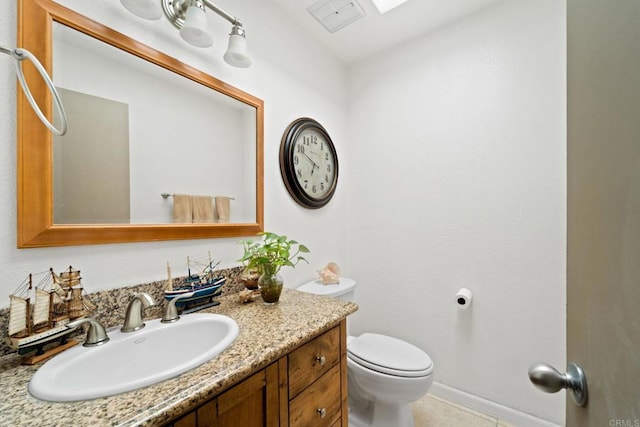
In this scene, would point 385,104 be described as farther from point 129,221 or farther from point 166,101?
point 129,221

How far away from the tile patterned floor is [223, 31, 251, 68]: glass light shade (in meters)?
2.17

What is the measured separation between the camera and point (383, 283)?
190 cm

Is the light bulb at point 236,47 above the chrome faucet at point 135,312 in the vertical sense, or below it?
above

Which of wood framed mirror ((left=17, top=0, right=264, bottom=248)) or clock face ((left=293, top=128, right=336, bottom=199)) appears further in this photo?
clock face ((left=293, top=128, right=336, bottom=199))

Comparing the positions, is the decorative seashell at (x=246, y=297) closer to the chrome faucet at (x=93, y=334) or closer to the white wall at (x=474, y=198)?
the chrome faucet at (x=93, y=334)

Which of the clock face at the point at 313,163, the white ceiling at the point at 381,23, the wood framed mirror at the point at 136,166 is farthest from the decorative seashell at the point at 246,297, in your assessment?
the white ceiling at the point at 381,23

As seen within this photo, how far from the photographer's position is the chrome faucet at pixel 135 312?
0.79 meters

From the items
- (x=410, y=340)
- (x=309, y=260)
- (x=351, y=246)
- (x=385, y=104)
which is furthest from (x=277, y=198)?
(x=410, y=340)

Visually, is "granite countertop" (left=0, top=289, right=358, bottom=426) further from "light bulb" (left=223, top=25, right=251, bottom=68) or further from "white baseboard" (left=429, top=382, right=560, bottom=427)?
"white baseboard" (left=429, top=382, right=560, bottom=427)

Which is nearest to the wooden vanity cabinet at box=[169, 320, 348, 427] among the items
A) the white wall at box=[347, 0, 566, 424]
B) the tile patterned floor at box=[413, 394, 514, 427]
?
the tile patterned floor at box=[413, 394, 514, 427]

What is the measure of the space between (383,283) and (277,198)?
105 cm

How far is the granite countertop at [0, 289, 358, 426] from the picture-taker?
1.47 ft

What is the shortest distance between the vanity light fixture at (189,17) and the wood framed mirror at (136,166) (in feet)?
0.37

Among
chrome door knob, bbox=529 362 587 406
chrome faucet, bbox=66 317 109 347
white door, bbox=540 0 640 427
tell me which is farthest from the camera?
chrome faucet, bbox=66 317 109 347
